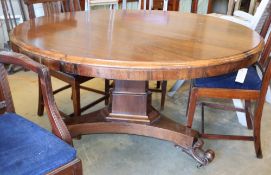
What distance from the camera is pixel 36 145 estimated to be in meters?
0.99

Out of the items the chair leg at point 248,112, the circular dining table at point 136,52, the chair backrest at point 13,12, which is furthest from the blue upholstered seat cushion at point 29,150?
the chair backrest at point 13,12

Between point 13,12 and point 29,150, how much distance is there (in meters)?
2.41

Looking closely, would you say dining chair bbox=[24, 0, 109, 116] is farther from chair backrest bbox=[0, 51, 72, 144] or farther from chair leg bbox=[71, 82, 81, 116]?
chair backrest bbox=[0, 51, 72, 144]

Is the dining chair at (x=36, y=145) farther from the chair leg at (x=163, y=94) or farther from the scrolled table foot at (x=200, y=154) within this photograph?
the chair leg at (x=163, y=94)

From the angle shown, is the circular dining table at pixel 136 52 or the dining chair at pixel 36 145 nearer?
the dining chair at pixel 36 145

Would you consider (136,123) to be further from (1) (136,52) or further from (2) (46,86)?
(2) (46,86)

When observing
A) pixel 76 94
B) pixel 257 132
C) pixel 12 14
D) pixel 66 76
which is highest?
pixel 12 14

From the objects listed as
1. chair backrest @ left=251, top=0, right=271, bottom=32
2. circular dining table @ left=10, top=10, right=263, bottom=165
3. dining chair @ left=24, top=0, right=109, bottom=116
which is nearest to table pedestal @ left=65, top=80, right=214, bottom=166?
circular dining table @ left=10, top=10, right=263, bottom=165

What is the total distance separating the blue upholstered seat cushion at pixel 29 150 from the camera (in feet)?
2.93

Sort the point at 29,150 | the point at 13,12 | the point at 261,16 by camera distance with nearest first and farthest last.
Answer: the point at 29,150
the point at 261,16
the point at 13,12

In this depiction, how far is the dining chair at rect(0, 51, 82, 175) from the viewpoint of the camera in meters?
0.90

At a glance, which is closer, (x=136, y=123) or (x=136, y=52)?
(x=136, y=52)

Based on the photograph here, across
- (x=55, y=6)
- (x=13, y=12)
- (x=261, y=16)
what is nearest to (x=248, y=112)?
(x=261, y=16)

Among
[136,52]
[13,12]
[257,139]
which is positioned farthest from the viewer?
[13,12]
